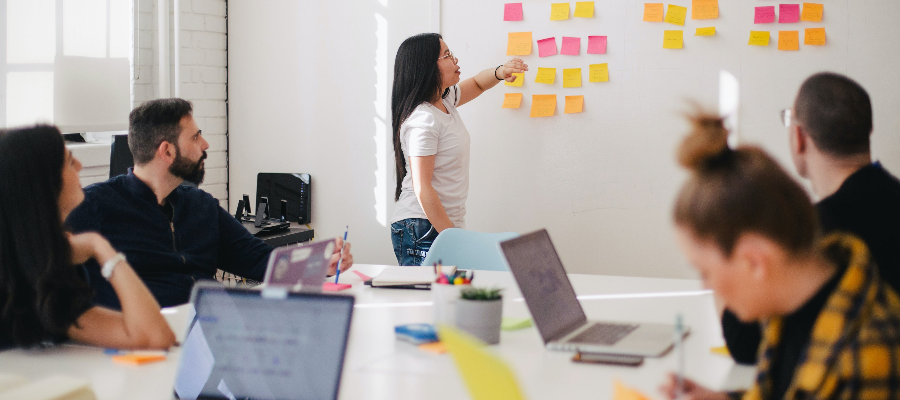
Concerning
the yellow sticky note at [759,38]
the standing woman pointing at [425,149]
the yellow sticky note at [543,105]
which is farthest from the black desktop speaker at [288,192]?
the yellow sticky note at [759,38]

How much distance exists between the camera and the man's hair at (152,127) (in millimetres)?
2312

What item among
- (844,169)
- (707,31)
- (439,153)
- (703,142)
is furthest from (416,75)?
(703,142)

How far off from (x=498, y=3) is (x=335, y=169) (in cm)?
122

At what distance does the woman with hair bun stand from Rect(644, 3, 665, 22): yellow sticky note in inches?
100

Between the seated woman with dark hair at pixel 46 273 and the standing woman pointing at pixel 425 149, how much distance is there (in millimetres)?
1388

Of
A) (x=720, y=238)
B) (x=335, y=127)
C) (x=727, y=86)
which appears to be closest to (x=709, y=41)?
(x=727, y=86)

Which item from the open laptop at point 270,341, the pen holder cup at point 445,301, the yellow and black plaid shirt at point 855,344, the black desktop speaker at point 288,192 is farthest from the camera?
the black desktop speaker at point 288,192

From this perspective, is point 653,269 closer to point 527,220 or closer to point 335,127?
point 527,220

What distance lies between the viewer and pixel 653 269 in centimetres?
347

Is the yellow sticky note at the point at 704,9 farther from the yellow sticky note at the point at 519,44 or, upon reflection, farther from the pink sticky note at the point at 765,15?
the yellow sticky note at the point at 519,44

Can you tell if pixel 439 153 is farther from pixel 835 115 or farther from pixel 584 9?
pixel 835 115

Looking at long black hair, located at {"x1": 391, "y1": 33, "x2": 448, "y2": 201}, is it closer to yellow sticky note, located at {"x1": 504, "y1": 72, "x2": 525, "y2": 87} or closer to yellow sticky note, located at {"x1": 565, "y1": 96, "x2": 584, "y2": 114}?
yellow sticky note, located at {"x1": 504, "y1": 72, "x2": 525, "y2": 87}

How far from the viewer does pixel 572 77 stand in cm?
348

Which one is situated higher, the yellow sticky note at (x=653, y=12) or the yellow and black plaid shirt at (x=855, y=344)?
the yellow sticky note at (x=653, y=12)
